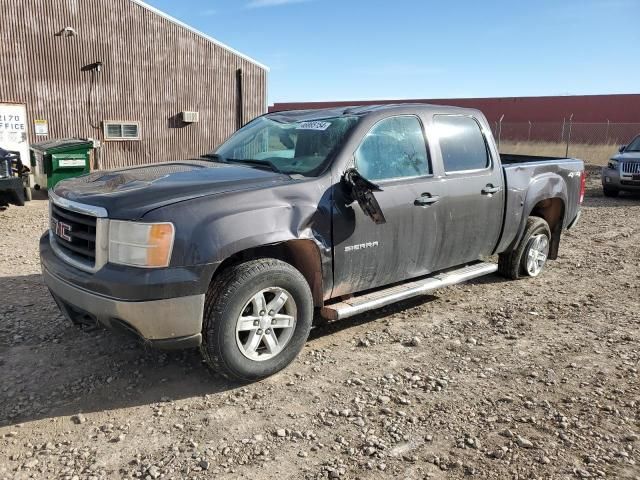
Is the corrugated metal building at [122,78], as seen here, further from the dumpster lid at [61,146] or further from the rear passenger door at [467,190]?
the rear passenger door at [467,190]

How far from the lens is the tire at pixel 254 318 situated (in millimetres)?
3316

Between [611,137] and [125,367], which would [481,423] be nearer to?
[125,367]

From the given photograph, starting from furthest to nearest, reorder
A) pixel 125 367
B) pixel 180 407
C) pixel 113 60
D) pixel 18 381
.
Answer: pixel 113 60
pixel 125 367
pixel 18 381
pixel 180 407

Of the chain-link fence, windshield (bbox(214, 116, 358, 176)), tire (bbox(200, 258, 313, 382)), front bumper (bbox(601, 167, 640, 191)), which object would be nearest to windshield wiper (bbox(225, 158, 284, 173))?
windshield (bbox(214, 116, 358, 176))

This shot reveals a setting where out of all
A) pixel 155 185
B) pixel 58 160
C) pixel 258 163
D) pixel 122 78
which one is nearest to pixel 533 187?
pixel 258 163

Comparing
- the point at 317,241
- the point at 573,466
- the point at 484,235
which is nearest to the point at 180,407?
the point at 317,241

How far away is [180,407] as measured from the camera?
3.33 meters

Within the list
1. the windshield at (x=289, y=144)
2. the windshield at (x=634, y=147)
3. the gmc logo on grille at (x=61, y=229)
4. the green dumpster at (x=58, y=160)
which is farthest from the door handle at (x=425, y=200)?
the windshield at (x=634, y=147)

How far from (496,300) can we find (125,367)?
11.5 feet

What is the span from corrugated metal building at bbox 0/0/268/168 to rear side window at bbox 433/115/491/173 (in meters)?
12.8

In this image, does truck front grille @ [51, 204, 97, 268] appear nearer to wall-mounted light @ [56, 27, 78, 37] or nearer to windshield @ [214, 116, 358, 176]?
windshield @ [214, 116, 358, 176]

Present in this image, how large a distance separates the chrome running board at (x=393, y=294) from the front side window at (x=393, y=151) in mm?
899

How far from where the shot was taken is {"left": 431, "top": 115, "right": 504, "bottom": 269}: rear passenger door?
4637 millimetres

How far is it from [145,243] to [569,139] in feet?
78.5
